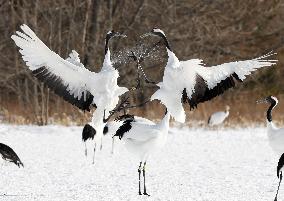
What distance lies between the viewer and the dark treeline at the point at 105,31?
20422 mm

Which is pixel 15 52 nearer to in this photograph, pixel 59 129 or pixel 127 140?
pixel 59 129

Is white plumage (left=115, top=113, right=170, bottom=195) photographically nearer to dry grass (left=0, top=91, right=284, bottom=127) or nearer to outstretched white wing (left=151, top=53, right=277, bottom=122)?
outstretched white wing (left=151, top=53, right=277, bottom=122)

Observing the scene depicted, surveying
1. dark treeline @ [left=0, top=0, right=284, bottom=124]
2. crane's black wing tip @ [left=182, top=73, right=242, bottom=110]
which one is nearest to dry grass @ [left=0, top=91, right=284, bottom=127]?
dark treeline @ [left=0, top=0, right=284, bottom=124]

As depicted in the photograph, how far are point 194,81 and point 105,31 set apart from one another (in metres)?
13.4

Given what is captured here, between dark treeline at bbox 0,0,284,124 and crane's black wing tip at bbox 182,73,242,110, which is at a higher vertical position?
dark treeline at bbox 0,0,284,124

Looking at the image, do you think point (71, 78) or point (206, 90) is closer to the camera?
point (206, 90)

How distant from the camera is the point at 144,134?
8.05 metres

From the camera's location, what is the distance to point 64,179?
9.41 m

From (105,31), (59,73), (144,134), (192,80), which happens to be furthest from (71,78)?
(105,31)

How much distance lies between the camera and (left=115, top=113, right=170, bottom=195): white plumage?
8047mm

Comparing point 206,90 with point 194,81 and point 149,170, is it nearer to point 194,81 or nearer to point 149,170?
point 194,81

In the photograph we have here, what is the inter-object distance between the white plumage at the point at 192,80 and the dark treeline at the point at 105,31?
458 inches

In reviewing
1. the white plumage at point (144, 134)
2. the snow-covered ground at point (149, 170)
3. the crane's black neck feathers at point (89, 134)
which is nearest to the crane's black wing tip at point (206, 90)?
the white plumage at point (144, 134)

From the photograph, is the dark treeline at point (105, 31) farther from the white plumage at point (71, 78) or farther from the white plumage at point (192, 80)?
the white plumage at point (192, 80)
